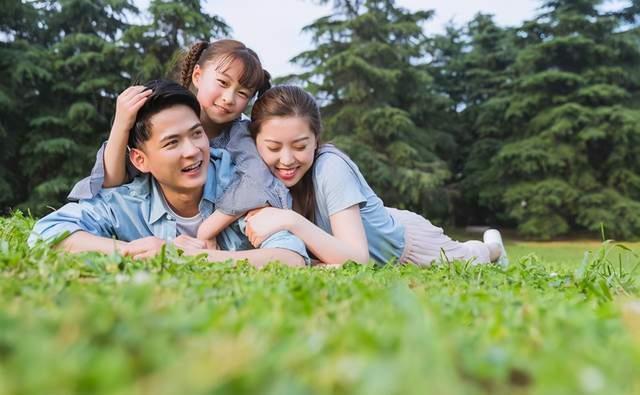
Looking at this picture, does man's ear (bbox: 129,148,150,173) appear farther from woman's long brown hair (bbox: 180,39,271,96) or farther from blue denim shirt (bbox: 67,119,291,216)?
woman's long brown hair (bbox: 180,39,271,96)

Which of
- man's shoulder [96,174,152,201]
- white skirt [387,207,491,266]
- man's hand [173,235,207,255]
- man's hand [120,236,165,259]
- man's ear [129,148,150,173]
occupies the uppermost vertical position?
man's ear [129,148,150,173]

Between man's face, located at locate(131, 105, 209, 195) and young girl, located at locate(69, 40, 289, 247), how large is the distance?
15 cm

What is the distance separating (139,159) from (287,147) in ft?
2.74

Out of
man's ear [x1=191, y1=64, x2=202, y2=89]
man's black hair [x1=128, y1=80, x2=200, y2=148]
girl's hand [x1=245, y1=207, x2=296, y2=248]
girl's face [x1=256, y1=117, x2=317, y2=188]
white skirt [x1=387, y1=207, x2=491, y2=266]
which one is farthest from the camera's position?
white skirt [x1=387, y1=207, x2=491, y2=266]

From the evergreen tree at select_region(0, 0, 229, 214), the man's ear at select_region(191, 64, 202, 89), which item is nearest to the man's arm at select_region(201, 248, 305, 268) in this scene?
the man's ear at select_region(191, 64, 202, 89)

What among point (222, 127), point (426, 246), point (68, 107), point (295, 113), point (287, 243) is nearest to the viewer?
point (287, 243)

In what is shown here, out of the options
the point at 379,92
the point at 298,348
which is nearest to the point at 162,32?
the point at 379,92

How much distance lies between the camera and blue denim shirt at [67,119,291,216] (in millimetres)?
3219

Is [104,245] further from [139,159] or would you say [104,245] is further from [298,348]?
[298,348]

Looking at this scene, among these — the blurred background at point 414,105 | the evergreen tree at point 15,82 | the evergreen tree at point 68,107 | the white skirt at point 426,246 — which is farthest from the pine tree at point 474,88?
the white skirt at point 426,246

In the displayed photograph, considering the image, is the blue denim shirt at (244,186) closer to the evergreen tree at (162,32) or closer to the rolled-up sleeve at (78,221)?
the rolled-up sleeve at (78,221)

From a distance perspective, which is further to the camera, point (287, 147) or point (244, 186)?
point (287, 147)

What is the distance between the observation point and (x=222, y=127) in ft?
12.8

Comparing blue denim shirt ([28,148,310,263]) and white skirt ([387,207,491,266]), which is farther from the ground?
blue denim shirt ([28,148,310,263])
